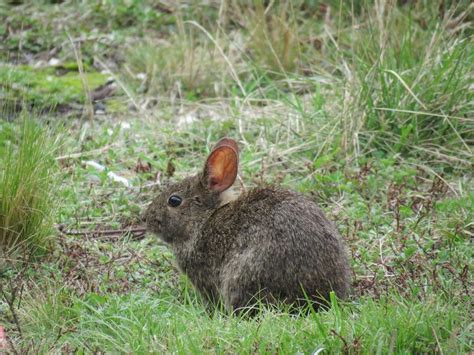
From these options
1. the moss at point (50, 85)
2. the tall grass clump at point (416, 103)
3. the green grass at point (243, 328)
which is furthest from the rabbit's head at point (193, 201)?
the moss at point (50, 85)

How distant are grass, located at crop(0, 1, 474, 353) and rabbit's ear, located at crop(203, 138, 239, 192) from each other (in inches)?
27.0

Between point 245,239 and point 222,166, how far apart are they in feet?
2.09

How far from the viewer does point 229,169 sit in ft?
18.3

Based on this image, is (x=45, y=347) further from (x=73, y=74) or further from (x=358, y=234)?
(x=73, y=74)

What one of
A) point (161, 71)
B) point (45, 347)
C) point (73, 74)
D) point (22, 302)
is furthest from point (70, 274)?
point (73, 74)

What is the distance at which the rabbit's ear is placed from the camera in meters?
5.49

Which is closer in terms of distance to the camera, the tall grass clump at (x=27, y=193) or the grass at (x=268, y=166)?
the grass at (x=268, y=166)

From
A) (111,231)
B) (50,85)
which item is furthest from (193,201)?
(50,85)

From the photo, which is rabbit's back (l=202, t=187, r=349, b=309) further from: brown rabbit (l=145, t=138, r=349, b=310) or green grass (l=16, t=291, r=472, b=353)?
green grass (l=16, t=291, r=472, b=353)

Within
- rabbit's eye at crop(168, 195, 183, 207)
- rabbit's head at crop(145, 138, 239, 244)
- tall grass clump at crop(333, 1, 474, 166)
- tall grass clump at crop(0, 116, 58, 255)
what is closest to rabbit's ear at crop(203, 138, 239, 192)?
rabbit's head at crop(145, 138, 239, 244)

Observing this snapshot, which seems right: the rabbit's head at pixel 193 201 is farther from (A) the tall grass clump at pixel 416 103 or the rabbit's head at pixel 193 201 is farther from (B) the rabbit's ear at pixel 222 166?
Result: (A) the tall grass clump at pixel 416 103

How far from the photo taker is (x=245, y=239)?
202 inches

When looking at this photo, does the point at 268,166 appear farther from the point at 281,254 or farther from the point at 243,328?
the point at 243,328

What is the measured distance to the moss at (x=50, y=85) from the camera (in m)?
8.89
